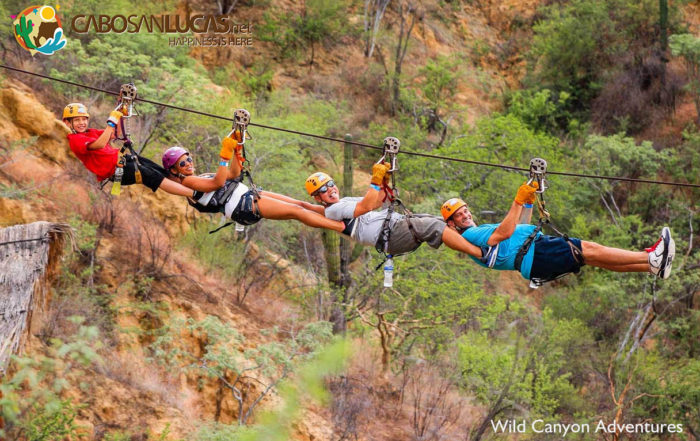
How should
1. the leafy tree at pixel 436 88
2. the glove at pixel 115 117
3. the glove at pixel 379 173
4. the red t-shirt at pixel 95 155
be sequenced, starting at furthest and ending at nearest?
1. the leafy tree at pixel 436 88
2. the red t-shirt at pixel 95 155
3. the glove at pixel 115 117
4. the glove at pixel 379 173

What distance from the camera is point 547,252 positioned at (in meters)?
8.38

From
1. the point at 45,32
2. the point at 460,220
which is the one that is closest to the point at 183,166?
the point at 460,220

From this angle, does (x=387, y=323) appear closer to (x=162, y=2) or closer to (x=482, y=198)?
(x=482, y=198)

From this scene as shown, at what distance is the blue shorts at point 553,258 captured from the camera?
834 centimetres

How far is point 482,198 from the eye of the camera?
2314cm

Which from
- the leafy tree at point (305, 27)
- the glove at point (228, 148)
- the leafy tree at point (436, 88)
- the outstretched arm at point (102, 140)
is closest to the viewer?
the glove at point (228, 148)

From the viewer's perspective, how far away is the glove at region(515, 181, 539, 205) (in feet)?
26.7

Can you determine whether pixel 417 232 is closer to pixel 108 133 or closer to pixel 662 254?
pixel 662 254

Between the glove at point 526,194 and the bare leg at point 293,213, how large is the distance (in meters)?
1.80

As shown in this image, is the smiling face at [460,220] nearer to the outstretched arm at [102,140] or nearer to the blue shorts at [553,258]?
the blue shorts at [553,258]

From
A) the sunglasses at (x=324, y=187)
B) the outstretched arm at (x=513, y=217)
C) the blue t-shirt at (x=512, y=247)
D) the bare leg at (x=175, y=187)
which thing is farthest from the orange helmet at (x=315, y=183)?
the outstretched arm at (x=513, y=217)

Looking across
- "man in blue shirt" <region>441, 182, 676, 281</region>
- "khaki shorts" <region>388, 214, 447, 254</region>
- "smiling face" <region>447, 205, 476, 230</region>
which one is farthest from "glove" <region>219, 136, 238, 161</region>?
"man in blue shirt" <region>441, 182, 676, 281</region>

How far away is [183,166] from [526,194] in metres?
3.50

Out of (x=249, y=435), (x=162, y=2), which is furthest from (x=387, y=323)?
(x=162, y=2)
